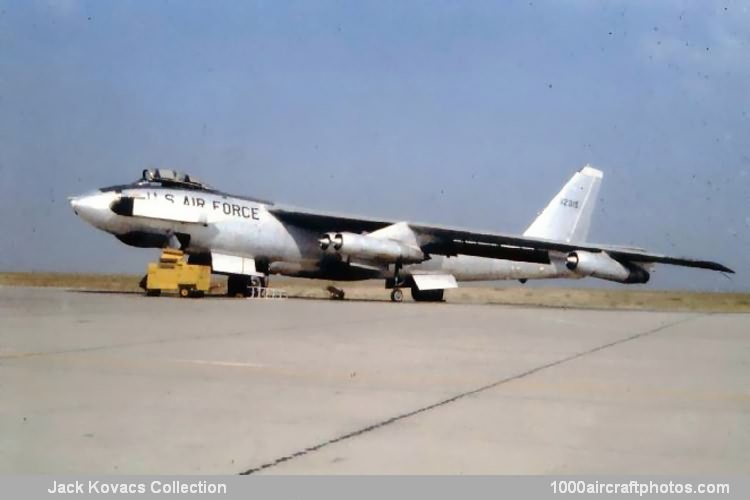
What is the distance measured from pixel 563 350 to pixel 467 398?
394cm

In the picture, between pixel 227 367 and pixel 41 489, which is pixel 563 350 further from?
pixel 41 489

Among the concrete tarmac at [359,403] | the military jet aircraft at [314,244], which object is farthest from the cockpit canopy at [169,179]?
the concrete tarmac at [359,403]

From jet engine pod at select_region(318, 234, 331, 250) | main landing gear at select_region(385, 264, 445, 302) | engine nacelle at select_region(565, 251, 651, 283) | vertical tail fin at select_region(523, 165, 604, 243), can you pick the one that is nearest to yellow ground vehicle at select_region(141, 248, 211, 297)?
jet engine pod at select_region(318, 234, 331, 250)

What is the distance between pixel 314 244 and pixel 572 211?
429 inches

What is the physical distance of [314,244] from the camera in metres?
23.9

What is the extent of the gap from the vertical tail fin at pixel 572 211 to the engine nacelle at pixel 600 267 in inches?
172

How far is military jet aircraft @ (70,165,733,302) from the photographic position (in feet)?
67.9

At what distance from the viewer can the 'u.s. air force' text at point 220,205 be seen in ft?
68.5

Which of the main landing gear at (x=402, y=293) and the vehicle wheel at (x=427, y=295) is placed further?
the vehicle wheel at (x=427, y=295)

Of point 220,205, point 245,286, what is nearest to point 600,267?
point 245,286

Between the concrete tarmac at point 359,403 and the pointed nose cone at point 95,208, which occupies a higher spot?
the pointed nose cone at point 95,208

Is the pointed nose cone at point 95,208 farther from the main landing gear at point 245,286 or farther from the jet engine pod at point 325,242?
the jet engine pod at point 325,242

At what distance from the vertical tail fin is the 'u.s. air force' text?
1129cm

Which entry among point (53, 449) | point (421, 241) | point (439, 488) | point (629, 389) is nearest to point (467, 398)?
point (629, 389)
